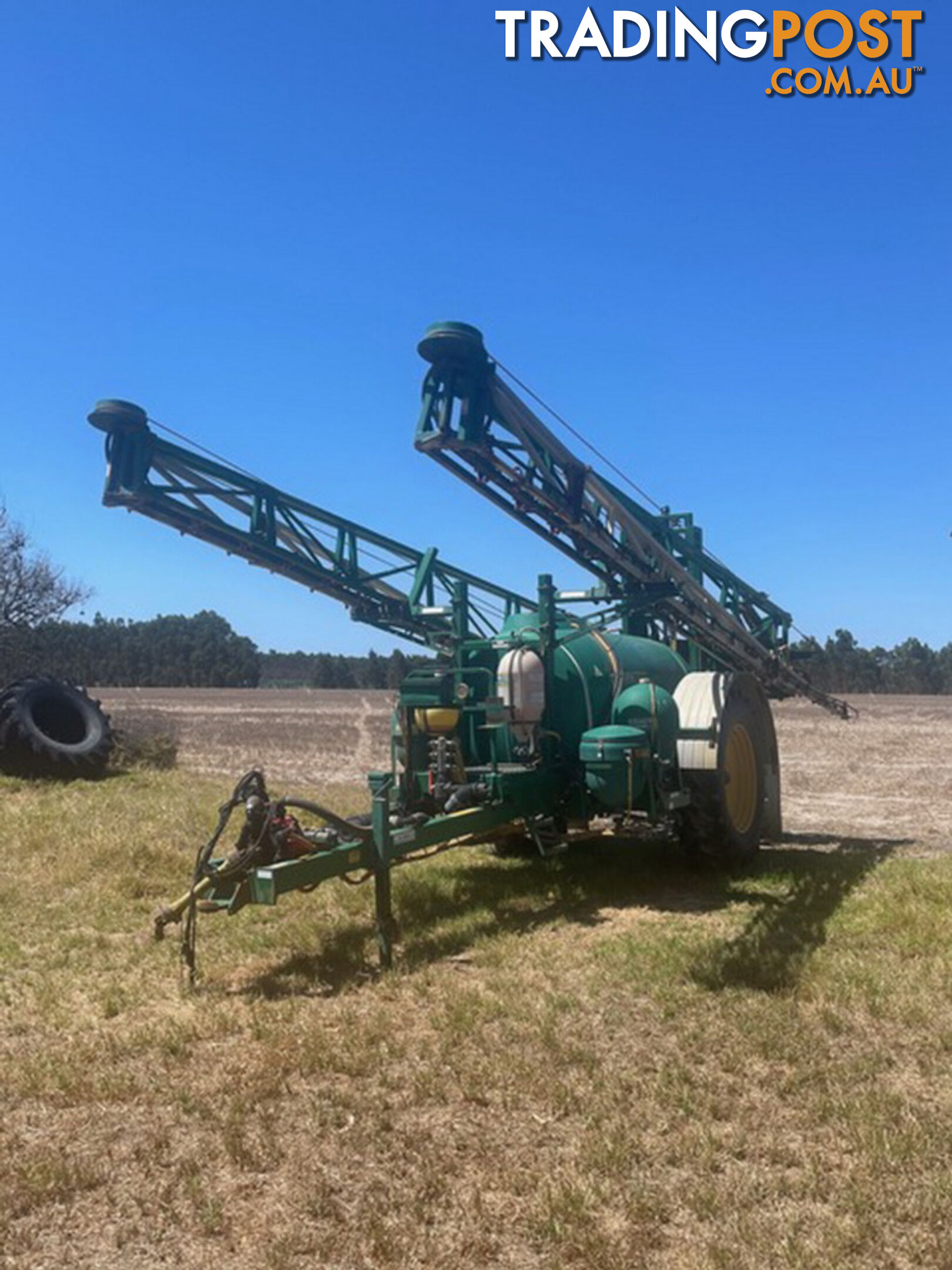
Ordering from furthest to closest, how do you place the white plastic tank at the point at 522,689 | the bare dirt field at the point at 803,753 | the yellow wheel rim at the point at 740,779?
the bare dirt field at the point at 803,753
the yellow wheel rim at the point at 740,779
the white plastic tank at the point at 522,689

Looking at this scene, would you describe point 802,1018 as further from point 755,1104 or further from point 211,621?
point 211,621

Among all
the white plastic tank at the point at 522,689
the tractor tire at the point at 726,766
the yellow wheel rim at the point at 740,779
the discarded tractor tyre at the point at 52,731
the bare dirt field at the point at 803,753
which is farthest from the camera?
the discarded tractor tyre at the point at 52,731

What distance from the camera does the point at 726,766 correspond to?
9.42 metres

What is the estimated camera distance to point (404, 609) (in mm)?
15273

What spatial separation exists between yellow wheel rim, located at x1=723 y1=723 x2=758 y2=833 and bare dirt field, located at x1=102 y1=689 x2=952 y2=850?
2668mm

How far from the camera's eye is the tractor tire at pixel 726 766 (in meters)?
9.19

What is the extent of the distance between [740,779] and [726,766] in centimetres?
65

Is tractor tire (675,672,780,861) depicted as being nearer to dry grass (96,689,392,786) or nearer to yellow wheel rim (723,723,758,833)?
yellow wheel rim (723,723,758,833)

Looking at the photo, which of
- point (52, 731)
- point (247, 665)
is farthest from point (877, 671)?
point (52, 731)

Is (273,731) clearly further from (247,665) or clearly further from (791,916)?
(247,665)

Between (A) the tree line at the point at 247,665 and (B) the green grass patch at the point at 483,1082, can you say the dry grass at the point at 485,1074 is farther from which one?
(A) the tree line at the point at 247,665

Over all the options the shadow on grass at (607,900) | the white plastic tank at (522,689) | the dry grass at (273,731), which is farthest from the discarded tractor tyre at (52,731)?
the white plastic tank at (522,689)

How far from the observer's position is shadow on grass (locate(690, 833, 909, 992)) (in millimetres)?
6316

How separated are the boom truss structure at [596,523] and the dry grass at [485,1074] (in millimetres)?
3110
